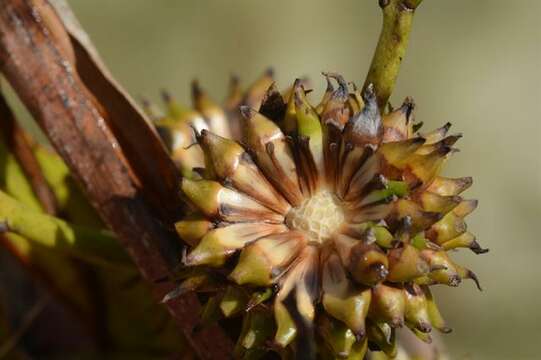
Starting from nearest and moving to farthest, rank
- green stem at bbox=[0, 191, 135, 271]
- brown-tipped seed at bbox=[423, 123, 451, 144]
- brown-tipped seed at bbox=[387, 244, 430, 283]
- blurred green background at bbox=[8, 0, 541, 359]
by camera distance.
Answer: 1. brown-tipped seed at bbox=[387, 244, 430, 283]
2. brown-tipped seed at bbox=[423, 123, 451, 144]
3. green stem at bbox=[0, 191, 135, 271]
4. blurred green background at bbox=[8, 0, 541, 359]

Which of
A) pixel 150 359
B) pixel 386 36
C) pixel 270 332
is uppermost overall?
pixel 386 36

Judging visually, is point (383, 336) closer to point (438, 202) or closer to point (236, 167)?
point (438, 202)

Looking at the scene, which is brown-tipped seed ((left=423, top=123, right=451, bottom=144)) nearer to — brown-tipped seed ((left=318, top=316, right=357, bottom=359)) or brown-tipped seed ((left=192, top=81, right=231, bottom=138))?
brown-tipped seed ((left=318, top=316, right=357, bottom=359))

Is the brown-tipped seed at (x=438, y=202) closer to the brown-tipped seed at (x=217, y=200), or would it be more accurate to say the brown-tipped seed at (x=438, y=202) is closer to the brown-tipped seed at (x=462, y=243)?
the brown-tipped seed at (x=462, y=243)

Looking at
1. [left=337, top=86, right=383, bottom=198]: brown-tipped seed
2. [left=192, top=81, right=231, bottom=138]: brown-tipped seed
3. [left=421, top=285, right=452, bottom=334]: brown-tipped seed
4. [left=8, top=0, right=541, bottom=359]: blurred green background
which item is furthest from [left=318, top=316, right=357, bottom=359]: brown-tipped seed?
[left=8, top=0, right=541, bottom=359]: blurred green background

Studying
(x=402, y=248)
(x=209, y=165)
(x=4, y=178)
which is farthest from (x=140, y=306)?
(x=402, y=248)

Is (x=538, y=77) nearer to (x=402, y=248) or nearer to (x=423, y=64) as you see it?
(x=423, y=64)

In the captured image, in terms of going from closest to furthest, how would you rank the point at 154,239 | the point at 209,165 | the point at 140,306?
the point at 209,165 → the point at 154,239 → the point at 140,306
